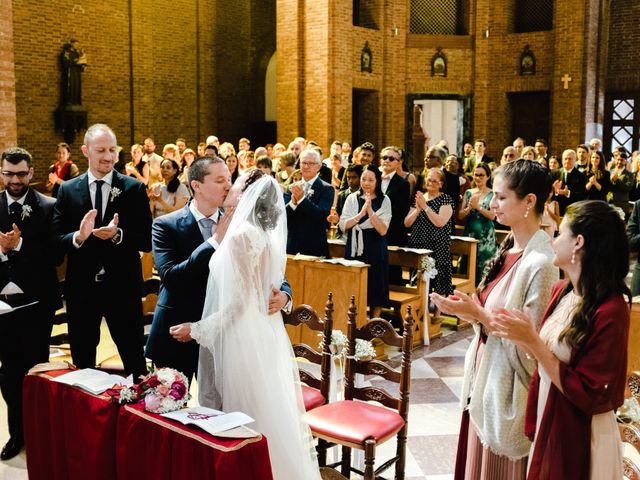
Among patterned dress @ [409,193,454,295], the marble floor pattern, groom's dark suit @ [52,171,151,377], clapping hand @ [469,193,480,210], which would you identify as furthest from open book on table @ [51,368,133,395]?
clapping hand @ [469,193,480,210]

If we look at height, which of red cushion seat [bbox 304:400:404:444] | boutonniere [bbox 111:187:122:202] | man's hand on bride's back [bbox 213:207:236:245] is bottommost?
red cushion seat [bbox 304:400:404:444]

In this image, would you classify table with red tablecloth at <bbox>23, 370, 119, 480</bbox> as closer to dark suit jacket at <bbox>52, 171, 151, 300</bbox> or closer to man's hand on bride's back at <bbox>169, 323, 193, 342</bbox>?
man's hand on bride's back at <bbox>169, 323, 193, 342</bbox>

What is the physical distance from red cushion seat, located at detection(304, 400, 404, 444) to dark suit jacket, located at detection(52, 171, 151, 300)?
156cm

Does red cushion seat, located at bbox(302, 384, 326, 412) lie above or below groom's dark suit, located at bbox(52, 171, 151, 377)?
below

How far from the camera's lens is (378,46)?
56.7ft

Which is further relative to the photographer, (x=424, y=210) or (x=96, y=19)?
(x=96, y=19)

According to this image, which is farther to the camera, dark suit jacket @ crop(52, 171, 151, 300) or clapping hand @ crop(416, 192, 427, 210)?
clapping hand @ crop(416, 192, 427, 210)

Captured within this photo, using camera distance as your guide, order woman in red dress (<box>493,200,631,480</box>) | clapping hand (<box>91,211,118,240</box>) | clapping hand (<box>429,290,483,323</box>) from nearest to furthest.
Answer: woman in red dress (<box>493,200,631,480</box>), clapping hand (<box>429,290,483,323</box>), clapping hand (<box>91,211,118,240</box>)

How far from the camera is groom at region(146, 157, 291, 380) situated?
3.78 metres

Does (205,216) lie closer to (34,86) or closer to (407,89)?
(34,86)

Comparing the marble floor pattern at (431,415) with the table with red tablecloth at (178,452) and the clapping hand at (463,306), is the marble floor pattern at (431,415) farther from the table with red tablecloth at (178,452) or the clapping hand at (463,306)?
the clapping hand at (463,306)

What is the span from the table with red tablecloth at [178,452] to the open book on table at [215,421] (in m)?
0.02

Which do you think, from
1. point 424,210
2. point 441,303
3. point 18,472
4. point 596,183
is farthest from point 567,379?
point 596,183

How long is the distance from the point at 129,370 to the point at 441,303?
98.6 inches
